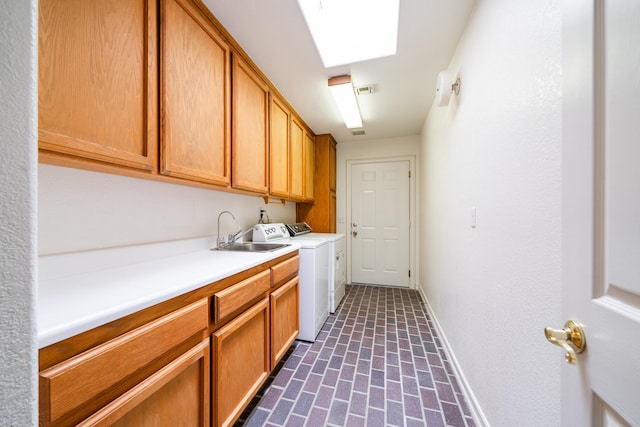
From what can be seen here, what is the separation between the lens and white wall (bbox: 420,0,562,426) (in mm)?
716

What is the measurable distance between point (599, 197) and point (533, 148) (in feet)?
1.49

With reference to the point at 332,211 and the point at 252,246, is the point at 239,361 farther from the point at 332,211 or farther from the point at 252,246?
the point at 332,211

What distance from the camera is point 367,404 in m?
1.35

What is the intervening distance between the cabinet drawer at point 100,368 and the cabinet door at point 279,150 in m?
1.46

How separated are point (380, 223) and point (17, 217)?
3.57 metres

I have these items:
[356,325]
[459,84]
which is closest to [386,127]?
[459,84]

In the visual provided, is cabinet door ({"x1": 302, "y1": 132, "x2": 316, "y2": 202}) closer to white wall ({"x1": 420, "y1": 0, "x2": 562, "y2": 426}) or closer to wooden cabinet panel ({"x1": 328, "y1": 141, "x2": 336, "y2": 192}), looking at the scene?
wooden cabinet panel ({"x1": 328, "y1": 141, "x2": 336, "y2": 192})

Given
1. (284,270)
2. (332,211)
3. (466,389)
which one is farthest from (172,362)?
(332,211)

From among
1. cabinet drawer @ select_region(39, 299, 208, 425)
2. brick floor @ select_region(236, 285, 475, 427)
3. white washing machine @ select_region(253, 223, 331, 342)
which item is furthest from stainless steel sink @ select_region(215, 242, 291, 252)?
cabinet drawer @ select_region(39, 299, 208, 425)

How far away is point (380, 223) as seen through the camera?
11.9 feet

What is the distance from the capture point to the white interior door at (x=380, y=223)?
353cm

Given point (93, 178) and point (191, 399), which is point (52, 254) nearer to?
point (93, 178)

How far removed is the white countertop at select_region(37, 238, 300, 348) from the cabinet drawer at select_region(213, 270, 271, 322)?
8 cm

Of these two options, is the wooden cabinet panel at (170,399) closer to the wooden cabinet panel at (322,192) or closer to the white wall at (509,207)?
the white wall at (509,207)
